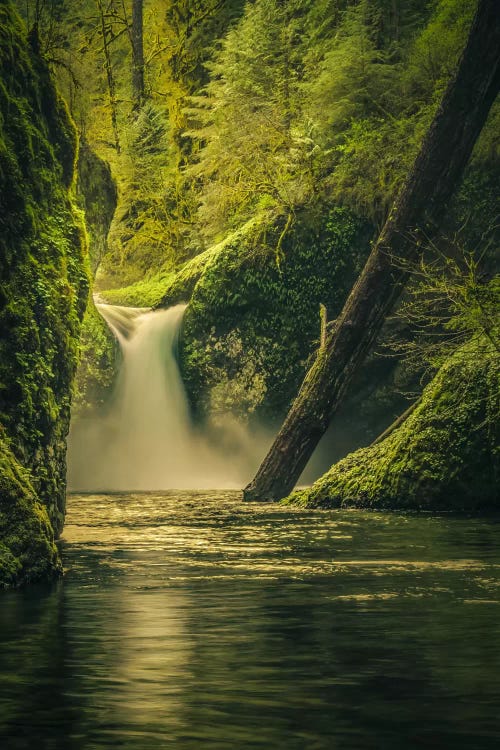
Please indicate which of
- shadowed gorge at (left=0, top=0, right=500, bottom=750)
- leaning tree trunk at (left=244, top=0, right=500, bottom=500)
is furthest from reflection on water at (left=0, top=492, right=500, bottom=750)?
leaning tree trunk at (left=244, top=0, right=500, bottom=500)

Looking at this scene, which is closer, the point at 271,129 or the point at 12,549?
the point at 12,549

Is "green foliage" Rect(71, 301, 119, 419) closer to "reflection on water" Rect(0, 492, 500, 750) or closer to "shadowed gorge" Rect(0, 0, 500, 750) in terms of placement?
"shadowed gorge" Rect(0, 0, 500, 750)

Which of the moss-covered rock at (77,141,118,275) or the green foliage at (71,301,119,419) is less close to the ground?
the moss-covered rock at (77,141,118,275)

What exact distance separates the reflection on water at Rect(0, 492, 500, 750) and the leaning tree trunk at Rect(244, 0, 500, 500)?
6255mm

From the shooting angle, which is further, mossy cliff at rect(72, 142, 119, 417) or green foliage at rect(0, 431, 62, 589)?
mossy cliff at rect(72, 142, 119, 417)

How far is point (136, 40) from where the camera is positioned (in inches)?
1556

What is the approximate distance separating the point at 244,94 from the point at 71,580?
1953 cm

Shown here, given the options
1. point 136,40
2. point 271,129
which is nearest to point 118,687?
point 271,129

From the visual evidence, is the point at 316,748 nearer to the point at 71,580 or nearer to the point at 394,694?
the point at 394,694

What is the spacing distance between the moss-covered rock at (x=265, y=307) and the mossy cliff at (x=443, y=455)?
19.9 ft

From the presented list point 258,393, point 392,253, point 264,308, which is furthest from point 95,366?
→ point 392,253

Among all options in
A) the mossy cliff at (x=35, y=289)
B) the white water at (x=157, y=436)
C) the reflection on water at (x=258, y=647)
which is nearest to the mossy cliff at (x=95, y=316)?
the white water at (x=157, y=436)

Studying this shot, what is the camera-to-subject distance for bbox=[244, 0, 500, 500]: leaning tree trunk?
19031 millimetres

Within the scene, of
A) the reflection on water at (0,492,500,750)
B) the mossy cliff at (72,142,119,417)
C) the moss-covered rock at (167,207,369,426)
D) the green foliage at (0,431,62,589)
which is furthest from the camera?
the moss-covered rock at (167,207,369,426)
